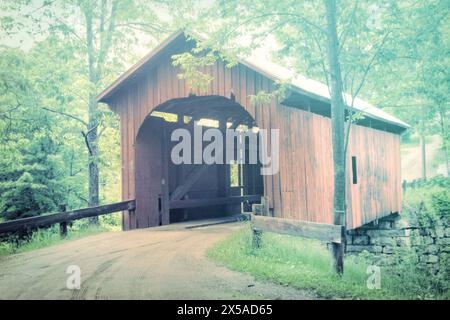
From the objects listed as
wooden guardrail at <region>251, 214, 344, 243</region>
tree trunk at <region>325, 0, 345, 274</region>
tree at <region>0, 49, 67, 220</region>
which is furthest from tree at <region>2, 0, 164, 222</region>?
tree trunk at <region>325, 0, 345, 274</region>

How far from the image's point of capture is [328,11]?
7.84 meters

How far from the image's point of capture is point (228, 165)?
15.6m

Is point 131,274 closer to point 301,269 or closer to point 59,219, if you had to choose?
point 301,269

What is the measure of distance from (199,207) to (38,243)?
21.8ft

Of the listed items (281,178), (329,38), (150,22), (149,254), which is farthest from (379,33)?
(150,22)

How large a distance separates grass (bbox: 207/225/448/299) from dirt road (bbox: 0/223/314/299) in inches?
11.8

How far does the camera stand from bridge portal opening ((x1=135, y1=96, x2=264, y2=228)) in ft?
39.0

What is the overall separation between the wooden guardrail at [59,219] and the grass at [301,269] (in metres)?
3.81

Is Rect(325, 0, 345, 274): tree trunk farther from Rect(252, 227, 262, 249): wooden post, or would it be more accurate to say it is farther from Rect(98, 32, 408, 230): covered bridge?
Rect(252, 227, 262, 249): wooden post

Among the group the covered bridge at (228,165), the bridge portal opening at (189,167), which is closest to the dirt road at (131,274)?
the covered bridge at (228,165)

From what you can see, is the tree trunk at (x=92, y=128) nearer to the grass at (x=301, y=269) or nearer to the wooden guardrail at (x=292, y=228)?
the grass at (x=301, y=269)

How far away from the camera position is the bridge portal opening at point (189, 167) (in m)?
11.9

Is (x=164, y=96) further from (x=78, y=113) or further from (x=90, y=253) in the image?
(x=78, y=113)

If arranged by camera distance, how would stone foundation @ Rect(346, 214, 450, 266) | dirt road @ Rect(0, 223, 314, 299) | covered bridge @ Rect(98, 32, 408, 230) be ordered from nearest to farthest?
dirt road @ Rect(0, 223, 314, 299), covered bridge @ Rect(98, 32, 408, 230), stone foundation @ Rect(346, 214, 450, 266)
